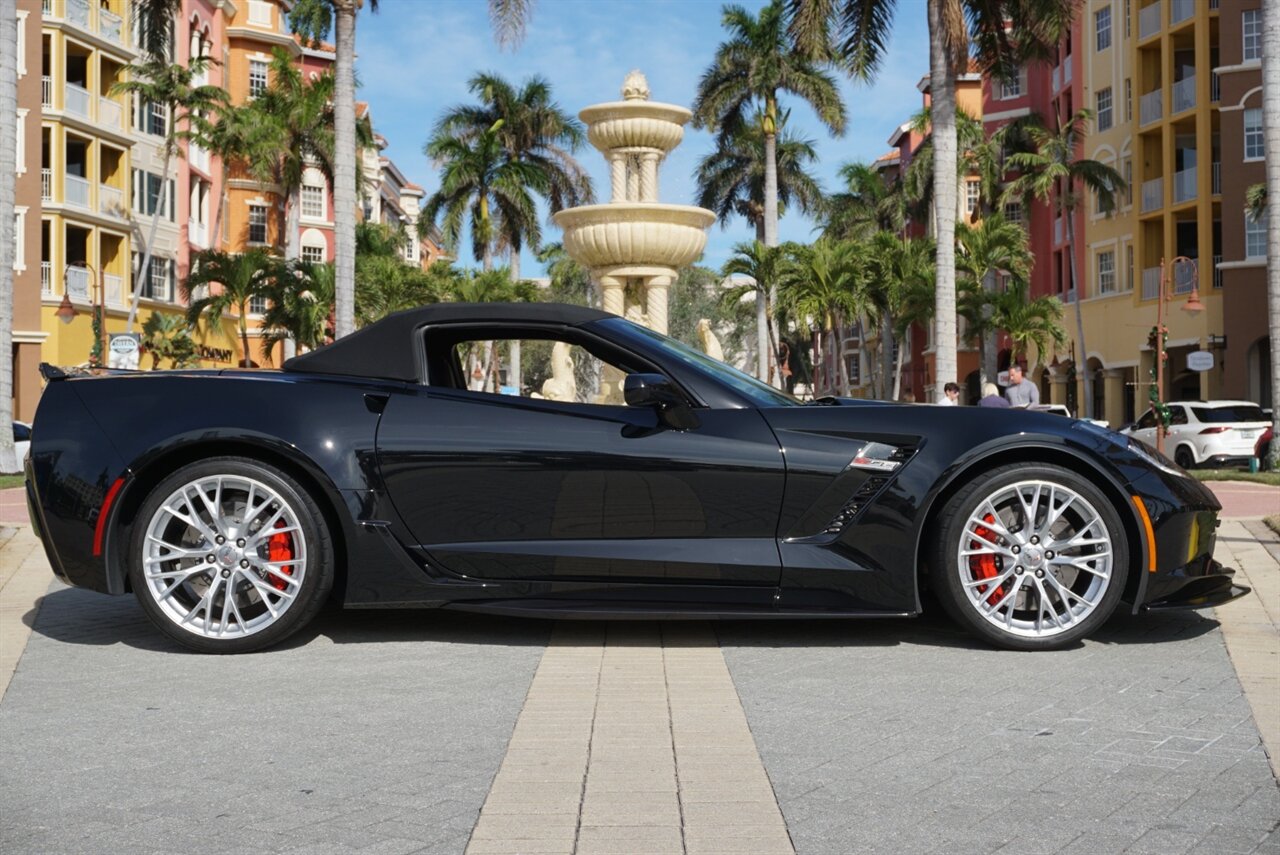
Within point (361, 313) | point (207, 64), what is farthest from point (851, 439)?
point (207, 64)

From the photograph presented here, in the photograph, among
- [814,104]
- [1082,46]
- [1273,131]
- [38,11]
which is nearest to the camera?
[1273,131]

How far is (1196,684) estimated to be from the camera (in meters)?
5.03

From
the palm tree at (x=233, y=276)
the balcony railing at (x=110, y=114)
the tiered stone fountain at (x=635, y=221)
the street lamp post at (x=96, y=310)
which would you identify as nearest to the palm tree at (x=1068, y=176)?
the tiered stone fountain at (x=635, y=221)

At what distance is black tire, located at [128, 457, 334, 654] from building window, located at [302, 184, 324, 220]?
2717 inches

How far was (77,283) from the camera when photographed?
46438mm

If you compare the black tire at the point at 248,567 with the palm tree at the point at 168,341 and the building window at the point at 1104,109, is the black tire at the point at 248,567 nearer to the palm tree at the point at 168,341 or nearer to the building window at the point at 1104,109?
the palm tree at the point at 168,341

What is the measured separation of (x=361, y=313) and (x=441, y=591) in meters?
51.4

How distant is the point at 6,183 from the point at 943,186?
46.9ft

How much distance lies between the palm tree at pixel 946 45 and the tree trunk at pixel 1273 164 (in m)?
4.79

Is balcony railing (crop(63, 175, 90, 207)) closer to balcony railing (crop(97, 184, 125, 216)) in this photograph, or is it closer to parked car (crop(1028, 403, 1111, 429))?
balcony railing (crop(97, 184, 125, 216))

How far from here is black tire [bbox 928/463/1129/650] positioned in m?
5.51

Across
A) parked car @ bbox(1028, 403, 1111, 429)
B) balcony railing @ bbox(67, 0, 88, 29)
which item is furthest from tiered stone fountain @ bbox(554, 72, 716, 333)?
balcony railing @ bbox(67, 0, 88, 29)

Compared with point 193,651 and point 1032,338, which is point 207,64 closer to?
point 1032,338

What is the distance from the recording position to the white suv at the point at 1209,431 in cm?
2648
